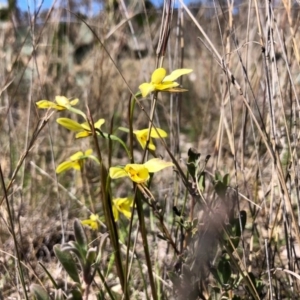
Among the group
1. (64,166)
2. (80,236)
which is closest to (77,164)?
(64,166)

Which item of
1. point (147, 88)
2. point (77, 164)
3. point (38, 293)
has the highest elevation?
point (147, 88)

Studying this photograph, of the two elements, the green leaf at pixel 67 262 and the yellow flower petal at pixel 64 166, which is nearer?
the green leaf at pixel 67 262

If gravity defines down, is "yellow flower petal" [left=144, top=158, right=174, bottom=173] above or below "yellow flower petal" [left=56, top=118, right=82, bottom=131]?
below

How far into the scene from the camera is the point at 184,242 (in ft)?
3.16

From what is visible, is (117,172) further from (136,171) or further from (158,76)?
(158,76)

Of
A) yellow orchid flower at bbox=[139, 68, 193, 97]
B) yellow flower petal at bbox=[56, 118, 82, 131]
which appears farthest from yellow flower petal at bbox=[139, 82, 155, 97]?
yellow flower petal at bbox=[56, 118, 82, 131]

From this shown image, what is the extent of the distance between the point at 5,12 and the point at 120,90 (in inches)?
22.5

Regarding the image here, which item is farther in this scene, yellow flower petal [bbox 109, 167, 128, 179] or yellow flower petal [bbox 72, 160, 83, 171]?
yellow flower petal [bbox 72, 160, 83, 171]

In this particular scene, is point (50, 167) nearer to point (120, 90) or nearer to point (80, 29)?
point (120, 90)

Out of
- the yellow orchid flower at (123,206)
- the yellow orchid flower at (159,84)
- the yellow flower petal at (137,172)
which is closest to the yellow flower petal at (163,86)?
the yellow orchid flower at (159,84)

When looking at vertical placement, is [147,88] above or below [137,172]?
above

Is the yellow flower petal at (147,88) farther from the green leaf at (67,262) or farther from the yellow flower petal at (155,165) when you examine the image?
the green leaf at (67,262)

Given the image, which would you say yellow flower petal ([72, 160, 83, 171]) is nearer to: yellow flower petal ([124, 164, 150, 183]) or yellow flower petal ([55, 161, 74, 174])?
yellow flower petal ([55, 161, 74, 174])

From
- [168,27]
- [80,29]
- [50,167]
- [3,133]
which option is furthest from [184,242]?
[80,29]
